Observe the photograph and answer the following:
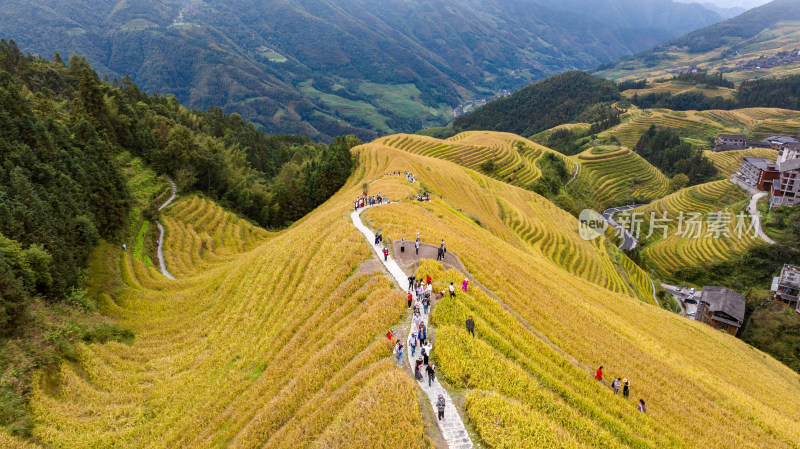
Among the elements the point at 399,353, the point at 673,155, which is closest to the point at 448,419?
the point at 399,353

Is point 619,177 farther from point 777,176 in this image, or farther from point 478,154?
point 478,154

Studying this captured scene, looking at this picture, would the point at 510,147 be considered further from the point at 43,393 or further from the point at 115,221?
the point at 43,393

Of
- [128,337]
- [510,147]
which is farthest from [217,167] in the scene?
[510,147]

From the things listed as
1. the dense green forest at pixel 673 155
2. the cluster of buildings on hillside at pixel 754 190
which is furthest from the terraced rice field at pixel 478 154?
the dense green forest at pixel 673 155

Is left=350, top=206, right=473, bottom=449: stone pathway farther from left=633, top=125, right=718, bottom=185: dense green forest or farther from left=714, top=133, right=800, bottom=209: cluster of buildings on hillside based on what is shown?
left=633, top=125, right=718, bottom=185: dense green forest

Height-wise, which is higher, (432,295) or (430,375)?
(432,295)

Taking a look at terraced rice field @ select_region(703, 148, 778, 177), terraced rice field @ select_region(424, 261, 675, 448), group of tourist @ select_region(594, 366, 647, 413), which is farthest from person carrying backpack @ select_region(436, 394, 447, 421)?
terraced rice field @ select_region(703, 148, 778, 177)

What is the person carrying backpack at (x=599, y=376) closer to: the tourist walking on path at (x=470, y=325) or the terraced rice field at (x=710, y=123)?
the tourist walking on path at (x=470, y=325)
